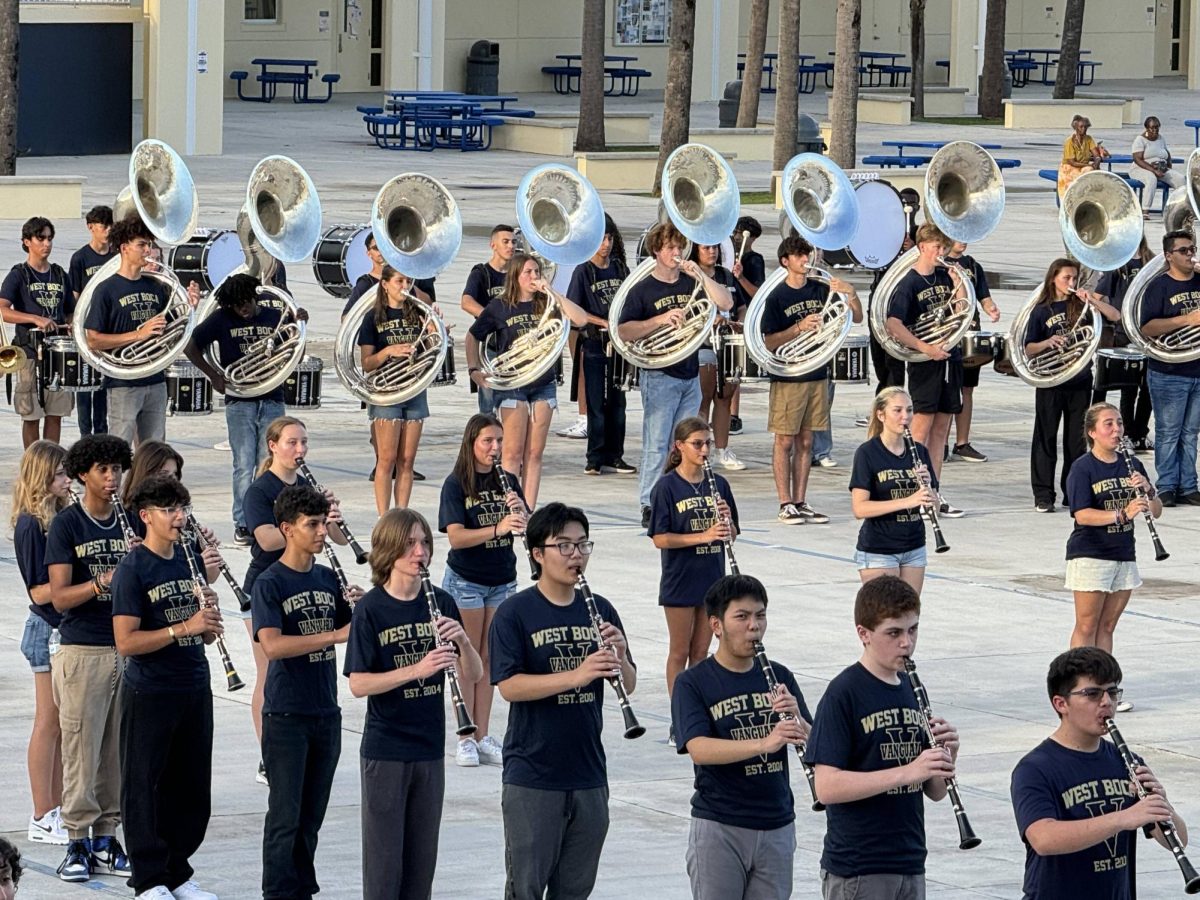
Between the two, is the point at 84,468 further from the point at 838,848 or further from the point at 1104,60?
the point at 1104,60

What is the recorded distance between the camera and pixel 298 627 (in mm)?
8250

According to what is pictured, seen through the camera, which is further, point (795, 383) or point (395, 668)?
point (795, 383)

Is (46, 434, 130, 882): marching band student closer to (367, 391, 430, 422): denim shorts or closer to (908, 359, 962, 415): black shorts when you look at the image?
(367, 391, 430, 422): denim shorts

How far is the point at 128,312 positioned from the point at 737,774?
729 centimetres

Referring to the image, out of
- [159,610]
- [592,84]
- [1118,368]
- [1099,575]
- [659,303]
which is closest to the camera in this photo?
[159,610]

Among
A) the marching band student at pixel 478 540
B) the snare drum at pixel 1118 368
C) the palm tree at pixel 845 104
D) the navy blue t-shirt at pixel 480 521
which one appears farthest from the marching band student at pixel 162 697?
the palm tree at pixel 845 104

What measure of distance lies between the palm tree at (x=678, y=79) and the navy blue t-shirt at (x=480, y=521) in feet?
74.5

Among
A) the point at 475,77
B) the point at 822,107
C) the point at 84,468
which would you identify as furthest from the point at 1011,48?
the point at 84,468

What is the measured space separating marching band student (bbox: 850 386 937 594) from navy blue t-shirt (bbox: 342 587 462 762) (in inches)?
143

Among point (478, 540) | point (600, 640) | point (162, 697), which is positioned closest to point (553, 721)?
point (600, 640)

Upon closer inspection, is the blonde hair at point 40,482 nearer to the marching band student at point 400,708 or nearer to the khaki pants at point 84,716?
the khaki pants at point 84,716

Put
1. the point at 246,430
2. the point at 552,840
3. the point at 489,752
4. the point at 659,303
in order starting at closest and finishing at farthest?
1. the point at 552,840
2. the point at 489,752
3. the point at 246,430
4. the point at 659,303

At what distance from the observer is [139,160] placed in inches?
607

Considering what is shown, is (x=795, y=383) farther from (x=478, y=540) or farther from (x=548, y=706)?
(x=548, y=706)
